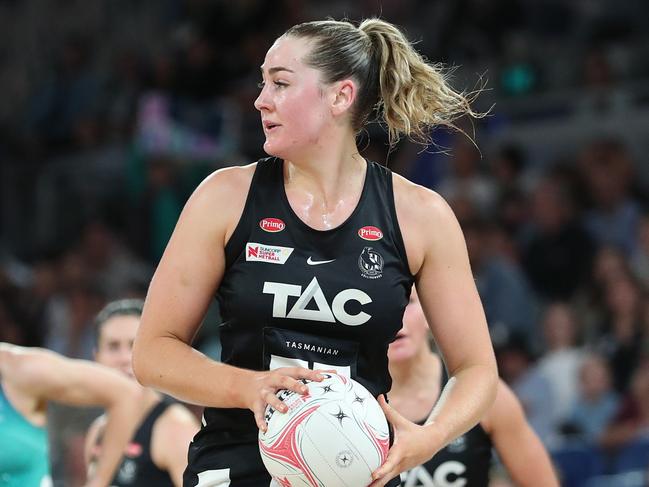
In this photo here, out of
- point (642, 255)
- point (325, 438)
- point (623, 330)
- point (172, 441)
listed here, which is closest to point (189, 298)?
point (325, 438)

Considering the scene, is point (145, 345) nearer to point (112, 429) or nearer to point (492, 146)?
point (112, 429)

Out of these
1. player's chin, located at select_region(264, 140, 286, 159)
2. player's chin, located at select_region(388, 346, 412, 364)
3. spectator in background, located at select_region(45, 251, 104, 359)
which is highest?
player's chin, located at select_region(264, 140, 286, 159)

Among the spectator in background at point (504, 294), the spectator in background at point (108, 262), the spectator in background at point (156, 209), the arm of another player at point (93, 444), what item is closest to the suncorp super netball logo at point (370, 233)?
the arm of another player at point (93, 444)

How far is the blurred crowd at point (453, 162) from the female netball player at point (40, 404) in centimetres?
278

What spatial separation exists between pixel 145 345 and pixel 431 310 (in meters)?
0.73

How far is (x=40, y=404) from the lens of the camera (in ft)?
14.7

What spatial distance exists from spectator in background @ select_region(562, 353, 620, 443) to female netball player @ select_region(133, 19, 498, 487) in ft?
13.8

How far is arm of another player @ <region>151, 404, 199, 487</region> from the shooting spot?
15.3 ft

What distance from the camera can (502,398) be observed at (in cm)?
400

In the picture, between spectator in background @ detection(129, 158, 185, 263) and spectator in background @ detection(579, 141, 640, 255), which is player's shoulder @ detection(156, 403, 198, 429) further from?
spectator in background @ detection(129, 158, 185, 263)

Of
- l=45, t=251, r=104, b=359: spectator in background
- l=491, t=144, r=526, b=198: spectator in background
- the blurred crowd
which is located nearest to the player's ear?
the blurred crowd

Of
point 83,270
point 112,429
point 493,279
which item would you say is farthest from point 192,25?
point 112,429

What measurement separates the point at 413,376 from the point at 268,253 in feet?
4.86

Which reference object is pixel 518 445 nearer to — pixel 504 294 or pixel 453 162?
pixel 504 294
